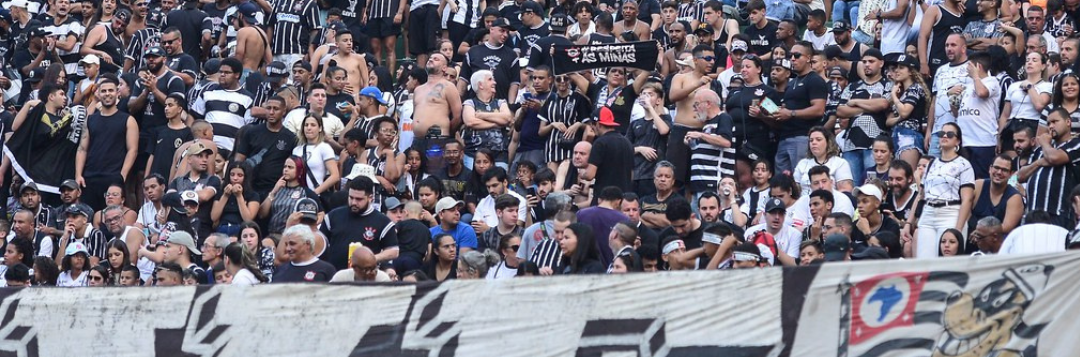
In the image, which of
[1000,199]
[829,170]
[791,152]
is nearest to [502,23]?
[791,152]

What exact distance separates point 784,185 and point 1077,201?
8.93 feet

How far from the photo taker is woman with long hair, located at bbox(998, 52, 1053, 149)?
16219 mm

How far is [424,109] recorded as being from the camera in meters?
18.2

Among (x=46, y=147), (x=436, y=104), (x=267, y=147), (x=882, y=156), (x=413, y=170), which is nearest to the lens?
(x=882, y=156)

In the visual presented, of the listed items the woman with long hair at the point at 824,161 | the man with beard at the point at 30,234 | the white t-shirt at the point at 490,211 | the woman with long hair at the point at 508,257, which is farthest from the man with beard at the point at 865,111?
the man with beard at the point at 30,234

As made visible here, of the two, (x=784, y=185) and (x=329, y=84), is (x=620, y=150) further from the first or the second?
(x=329, y=84)

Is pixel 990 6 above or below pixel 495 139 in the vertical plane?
above

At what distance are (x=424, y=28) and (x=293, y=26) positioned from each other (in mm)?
1542

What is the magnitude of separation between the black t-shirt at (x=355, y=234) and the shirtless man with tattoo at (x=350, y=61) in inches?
174

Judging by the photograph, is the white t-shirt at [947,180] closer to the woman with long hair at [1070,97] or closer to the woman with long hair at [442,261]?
the woman with long hair at [1070,97]

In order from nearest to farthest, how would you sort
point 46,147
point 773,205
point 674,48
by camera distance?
1. point 773,205
2. point 46,147
3. point 674,48

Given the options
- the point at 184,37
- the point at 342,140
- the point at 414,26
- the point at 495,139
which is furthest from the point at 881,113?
the point at 184,37

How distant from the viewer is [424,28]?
73.2 ft

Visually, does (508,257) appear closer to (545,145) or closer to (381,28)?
(545,145)
